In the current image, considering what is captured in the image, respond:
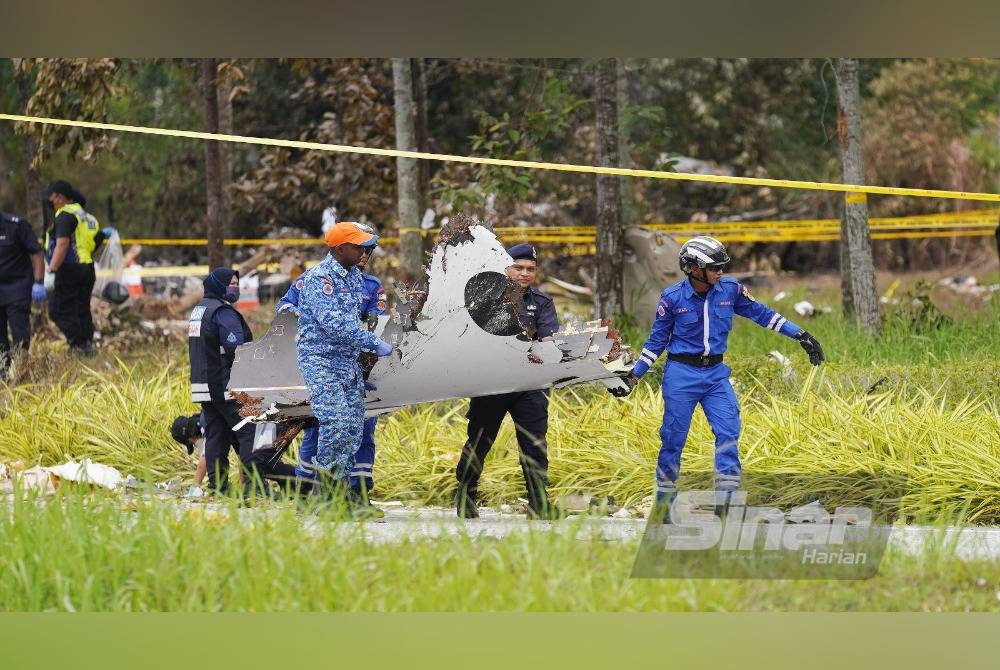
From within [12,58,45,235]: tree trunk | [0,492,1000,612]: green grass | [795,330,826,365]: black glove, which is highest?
[12,58,45,235]: tree trunk

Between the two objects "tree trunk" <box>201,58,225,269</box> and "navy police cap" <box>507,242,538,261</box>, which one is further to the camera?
"tree trunk" <box>201,58,225,269</box>

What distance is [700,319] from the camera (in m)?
7.78

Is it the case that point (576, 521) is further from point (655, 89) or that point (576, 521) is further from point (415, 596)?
point (655, 89)

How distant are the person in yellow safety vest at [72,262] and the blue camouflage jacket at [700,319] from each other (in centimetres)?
603

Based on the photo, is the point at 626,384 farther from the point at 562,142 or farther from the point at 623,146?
the point at 562,142

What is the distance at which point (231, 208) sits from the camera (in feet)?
67.4

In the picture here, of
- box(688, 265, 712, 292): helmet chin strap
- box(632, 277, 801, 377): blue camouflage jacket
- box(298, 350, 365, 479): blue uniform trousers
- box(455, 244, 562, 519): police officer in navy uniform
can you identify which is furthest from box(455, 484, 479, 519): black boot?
box(688, 265, 712, 292): helmet chin strap

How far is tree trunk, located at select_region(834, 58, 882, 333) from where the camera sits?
467 inches

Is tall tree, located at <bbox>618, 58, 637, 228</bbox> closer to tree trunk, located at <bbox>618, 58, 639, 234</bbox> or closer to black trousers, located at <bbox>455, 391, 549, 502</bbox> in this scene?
tree trunk, located at <bbox>618, 58, 639, 234</bbox>

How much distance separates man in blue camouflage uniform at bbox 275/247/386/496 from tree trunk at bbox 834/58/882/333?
511cm

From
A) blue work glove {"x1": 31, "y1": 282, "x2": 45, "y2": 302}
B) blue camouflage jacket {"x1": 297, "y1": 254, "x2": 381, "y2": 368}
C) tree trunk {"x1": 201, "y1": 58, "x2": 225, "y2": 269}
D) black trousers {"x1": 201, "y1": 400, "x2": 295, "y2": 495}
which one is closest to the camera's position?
blue camouflage jacket {"x1": 297, "y1": 254, "x2": 381, "y2": 368}

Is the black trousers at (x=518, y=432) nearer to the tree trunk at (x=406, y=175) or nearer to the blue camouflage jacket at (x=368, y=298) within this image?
the blue camouflage jacket at (x=368, y=298)

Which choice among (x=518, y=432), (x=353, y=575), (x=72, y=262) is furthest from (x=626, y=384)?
(x=72, y=262)

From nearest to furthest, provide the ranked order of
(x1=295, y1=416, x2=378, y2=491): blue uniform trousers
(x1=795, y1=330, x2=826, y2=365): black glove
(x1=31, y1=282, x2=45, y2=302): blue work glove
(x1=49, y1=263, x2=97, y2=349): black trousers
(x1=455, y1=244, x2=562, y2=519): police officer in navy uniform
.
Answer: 1. (x1=795, y1=330, x2=826, y2=365): black glove
2. (x1=455, y1=244, x2=562, y2=519): police officer in navy uniform
3. (x1=295, y1=416, x2=378, y2=491): blue uniform trousers
4. (x1=31, y1=282, x2=45, y2=302): blue work glove
5. (x1=49, y1=263, x2=97, y2=349): black trousers
